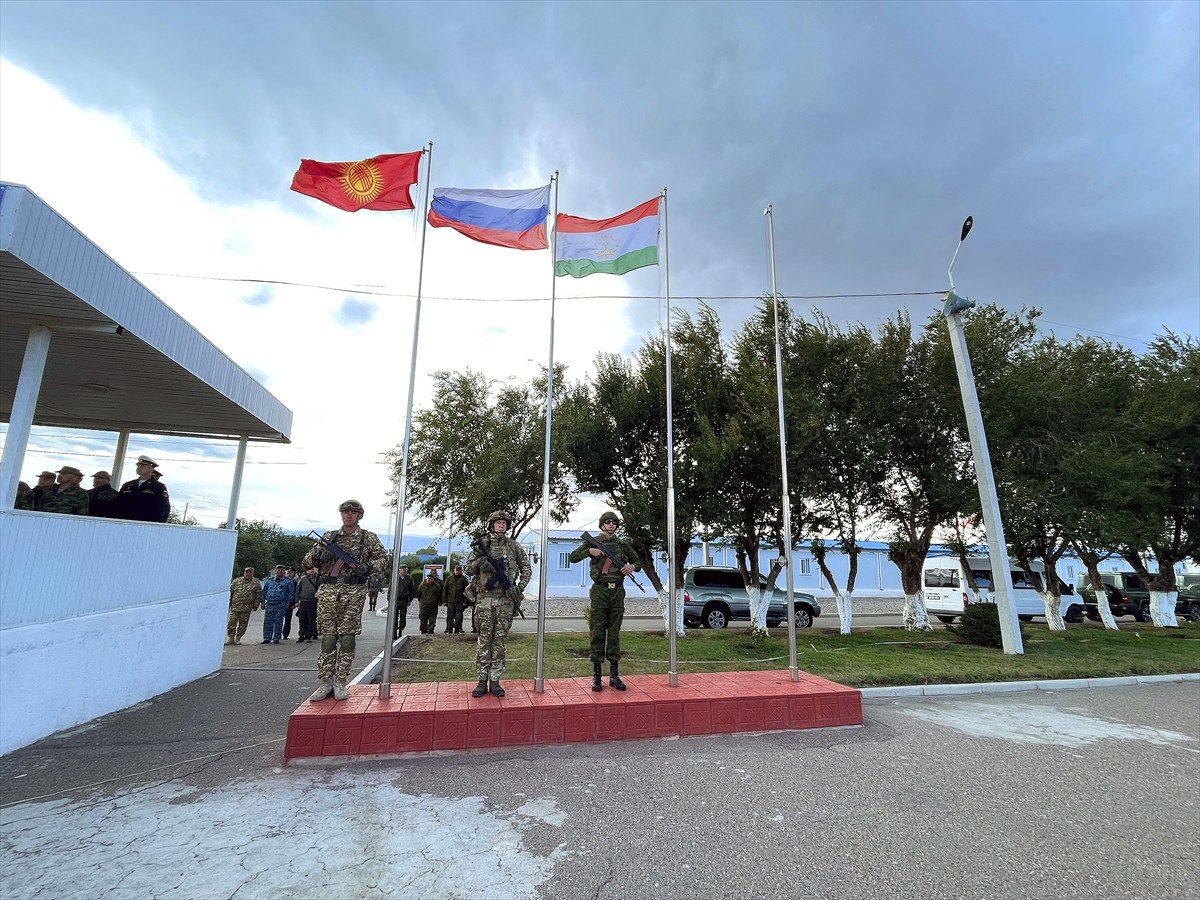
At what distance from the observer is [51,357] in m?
7.18

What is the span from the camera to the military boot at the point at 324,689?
5.63 m

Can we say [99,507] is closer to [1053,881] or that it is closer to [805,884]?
[805,884]

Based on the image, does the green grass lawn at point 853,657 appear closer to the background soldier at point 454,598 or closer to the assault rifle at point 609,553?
the background soldier at point 454,598

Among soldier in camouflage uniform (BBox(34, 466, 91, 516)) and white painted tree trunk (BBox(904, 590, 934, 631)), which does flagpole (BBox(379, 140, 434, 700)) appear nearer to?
soldier in camouflage uniform (BBox(34, 466, 91, 516))

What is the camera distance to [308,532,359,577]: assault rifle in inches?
220

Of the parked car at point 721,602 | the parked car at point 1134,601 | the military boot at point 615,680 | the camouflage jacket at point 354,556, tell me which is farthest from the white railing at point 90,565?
the parked car at point 1134,601

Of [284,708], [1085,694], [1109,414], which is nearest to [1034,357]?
[1109,414]

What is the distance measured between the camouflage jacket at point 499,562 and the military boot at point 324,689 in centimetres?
163

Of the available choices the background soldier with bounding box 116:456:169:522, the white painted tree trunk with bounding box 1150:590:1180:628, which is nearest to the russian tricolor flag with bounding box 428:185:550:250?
the background soldier with bounding box 116:456:169:522

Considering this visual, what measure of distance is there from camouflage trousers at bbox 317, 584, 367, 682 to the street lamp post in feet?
37.8

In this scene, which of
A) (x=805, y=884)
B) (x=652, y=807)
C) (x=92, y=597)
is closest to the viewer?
(x=805, y=884)

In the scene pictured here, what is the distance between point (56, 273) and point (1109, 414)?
21.4 meters

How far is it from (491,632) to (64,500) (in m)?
5.25

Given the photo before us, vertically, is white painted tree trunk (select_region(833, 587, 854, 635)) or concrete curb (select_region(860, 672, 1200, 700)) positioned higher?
white painted tree trunk (select_region(833, 587, 854, 635))
